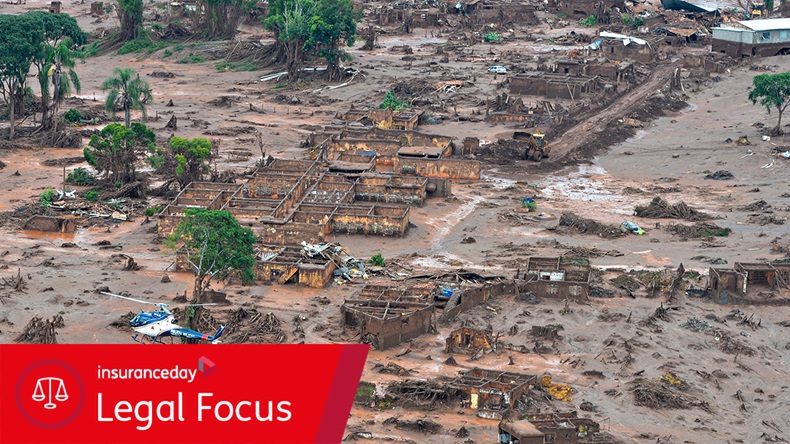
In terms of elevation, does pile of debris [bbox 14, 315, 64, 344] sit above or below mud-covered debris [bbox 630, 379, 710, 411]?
above

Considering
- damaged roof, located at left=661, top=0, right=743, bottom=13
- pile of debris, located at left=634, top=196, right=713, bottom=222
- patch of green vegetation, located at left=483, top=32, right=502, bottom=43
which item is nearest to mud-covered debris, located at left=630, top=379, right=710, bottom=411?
pile of debris, located at left=634, top=196, right=713, bottom=222

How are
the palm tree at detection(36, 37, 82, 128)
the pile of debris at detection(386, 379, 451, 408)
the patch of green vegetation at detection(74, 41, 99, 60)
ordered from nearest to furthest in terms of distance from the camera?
the pile of debris at detection(386, 379, 451, 408) → the palm tree at detection(36, 37, 82, 128) → the patch of green vegetation at detection(74, 41, 99, 60)

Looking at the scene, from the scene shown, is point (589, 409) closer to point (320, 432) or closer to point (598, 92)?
point (320, 432)

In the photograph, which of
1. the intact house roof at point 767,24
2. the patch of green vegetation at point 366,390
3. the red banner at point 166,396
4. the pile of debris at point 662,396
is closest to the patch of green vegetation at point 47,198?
the patch of green vegetation at point 366,390

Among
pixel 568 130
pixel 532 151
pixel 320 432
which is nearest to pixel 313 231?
pixel 532 151

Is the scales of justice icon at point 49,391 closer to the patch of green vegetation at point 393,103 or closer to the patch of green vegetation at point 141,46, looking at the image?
the patch of green vegetation at point 393,103

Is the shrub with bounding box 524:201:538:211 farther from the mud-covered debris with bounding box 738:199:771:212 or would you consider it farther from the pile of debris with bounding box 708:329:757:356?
the pile of debris with bounding box 708:329:757:356
